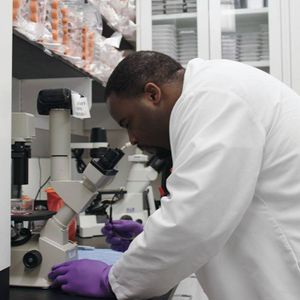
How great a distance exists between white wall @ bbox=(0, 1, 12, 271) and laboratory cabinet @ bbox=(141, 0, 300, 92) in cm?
183

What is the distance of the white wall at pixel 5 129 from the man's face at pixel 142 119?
27cm


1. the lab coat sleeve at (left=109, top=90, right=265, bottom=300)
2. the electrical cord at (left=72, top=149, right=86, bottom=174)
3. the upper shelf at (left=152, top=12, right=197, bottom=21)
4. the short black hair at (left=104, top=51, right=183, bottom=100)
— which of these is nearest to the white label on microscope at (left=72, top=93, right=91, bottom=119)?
the short black hair at (left=104, top=51, right=183, bottom=100)

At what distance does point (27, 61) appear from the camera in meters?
1.82

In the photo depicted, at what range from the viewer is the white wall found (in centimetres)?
93

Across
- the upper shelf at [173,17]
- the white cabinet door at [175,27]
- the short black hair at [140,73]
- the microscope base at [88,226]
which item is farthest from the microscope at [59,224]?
the upper shelf at [173,17]

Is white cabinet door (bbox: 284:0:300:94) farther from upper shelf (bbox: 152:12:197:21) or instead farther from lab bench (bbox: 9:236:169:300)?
lab bench (bbox: 9:236:169:300)

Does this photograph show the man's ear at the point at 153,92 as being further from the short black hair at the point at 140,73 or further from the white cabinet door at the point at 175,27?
the white cabinet door at the point at 175,27

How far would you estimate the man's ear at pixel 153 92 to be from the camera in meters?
1.07

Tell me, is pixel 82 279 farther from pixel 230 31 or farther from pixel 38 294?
pixel 230 31

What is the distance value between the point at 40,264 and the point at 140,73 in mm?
575

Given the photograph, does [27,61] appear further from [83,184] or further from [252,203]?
[252,203]

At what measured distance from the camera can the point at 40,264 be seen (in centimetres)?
121

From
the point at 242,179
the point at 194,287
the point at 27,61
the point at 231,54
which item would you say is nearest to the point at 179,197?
the point at 242,179

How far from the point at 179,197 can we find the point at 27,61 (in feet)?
3.77
